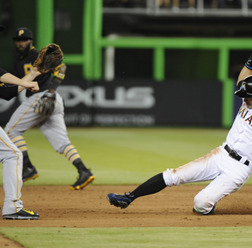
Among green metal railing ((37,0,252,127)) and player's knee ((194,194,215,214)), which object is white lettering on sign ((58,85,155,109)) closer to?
green metal railing ((37,0,252,127))

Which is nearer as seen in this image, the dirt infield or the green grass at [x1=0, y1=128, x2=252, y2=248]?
the green grass at [x1=0, y1=128, x2=252, y2=248]

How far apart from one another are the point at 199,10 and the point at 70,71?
7.25 m

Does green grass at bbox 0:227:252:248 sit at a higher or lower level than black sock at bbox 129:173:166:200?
lower

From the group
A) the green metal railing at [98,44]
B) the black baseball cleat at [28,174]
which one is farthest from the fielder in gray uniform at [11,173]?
the green metal railing at [98,44]

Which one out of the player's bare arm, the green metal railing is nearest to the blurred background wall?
the green metal railing

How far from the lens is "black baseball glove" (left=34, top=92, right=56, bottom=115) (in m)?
8.77

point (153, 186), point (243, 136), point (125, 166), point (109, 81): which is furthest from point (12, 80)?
point (109, 81)

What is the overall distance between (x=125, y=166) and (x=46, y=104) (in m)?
2.89

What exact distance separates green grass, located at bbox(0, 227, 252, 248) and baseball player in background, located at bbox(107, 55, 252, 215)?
26.2 inches

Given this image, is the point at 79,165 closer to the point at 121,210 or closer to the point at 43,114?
the point at 43,114

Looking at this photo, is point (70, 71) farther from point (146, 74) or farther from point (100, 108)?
Result: point (146, 74)

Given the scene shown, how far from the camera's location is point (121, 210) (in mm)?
7371

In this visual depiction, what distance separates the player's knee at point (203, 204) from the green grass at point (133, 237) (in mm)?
626

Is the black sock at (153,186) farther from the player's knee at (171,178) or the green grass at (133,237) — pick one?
the green grass at (133,237)
